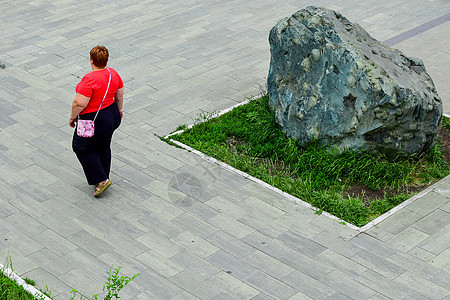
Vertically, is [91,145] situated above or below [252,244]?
above

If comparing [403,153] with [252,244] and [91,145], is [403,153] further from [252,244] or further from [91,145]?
[91,145]

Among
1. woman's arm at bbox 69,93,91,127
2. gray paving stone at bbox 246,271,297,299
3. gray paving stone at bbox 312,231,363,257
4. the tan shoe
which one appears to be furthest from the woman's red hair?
gray paving stone at bbox 312,231,363,257

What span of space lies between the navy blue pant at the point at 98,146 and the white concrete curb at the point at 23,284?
164 centimetres

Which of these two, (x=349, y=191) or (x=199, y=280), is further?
(x=349, y=191)

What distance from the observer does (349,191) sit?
29.5 ft

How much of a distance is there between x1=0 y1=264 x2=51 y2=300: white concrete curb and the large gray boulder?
406 centimetres

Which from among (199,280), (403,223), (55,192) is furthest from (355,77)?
(55,192)

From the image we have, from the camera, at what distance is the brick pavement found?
24.3 ft

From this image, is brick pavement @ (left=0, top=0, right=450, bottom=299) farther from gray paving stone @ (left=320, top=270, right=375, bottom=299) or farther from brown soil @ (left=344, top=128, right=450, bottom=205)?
brown soil @ (left=344, top=128, right=450, bottom=205)

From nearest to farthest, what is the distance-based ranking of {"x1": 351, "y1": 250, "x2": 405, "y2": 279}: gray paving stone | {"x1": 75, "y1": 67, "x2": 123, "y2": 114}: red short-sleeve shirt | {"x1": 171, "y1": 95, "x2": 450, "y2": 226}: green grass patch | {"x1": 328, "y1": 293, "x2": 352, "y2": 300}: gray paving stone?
{"x1": 328, "y1": 293, "x2": 352, "y2": 300}: gray paving stone → {"x1": 351, "y1": 250, "x2": 405, "y2": 279}: gray paving stone → {"x1": 75, "y1": 67, "x2": 123, "y2": 114}: red short-sleeve shirt → {"x1": 171, "y1": 95, "x2": 450, "y2": 226}: green grass patch

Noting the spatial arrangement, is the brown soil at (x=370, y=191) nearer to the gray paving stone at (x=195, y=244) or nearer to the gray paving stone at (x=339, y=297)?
the gray paving stone at (x=339, y=297)

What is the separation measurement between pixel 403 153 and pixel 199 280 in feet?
11.4

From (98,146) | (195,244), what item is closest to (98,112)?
(98,146)

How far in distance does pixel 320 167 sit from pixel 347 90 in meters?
1.03
